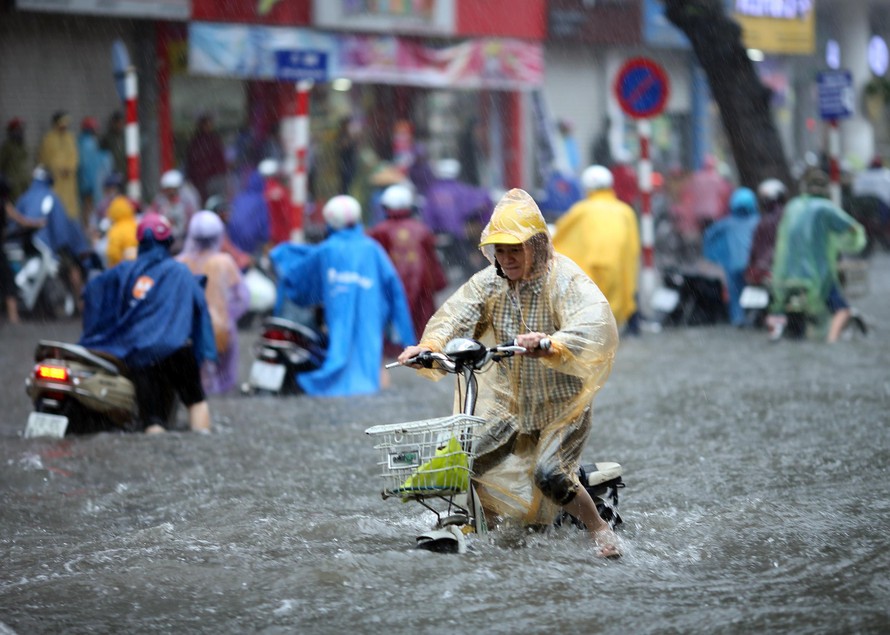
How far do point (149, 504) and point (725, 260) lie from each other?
10.1m

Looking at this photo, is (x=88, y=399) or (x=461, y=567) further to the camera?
(x=88, y=399)

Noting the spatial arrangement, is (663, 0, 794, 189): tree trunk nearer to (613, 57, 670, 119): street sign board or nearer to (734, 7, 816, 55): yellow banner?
(613, 57, 670, 119): street sign board

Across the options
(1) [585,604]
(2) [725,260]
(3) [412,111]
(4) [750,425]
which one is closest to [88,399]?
(4) [750,425]

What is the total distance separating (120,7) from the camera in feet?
68.4

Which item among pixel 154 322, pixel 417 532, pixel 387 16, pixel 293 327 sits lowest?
pixel 417 532

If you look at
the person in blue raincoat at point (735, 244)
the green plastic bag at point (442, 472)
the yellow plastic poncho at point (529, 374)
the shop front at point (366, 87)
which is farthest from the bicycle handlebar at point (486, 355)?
the shop front at point (366, 87)

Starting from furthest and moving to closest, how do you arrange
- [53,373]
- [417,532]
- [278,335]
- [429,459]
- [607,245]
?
[607,245] → [278,335] → [53,373] → [417,532] → [429,459]

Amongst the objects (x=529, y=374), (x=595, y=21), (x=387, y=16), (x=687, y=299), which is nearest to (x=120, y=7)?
(x=387, y=16)

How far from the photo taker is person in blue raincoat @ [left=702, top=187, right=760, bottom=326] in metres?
16.2

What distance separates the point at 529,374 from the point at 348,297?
236 inches

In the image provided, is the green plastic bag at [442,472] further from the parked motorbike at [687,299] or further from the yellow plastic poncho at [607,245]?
the parked motorbike at [687,299]

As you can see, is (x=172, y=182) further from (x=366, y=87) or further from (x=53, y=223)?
(x=366, y=87)

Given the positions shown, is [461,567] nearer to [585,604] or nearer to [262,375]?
[585,604]

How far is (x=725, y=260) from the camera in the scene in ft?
53.6
